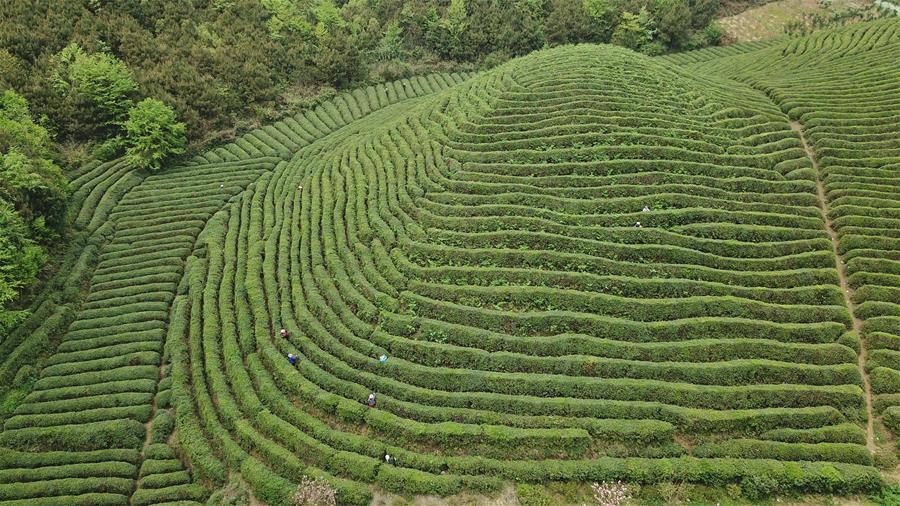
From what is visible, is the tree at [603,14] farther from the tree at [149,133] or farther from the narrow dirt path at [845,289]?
the tree at [149,133]

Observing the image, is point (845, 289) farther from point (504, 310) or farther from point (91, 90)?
point (91, 90)

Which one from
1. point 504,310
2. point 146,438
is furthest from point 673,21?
point 146,438

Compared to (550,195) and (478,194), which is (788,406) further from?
(478,194)

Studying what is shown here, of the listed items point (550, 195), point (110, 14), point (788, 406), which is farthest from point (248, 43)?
point (788, 406)

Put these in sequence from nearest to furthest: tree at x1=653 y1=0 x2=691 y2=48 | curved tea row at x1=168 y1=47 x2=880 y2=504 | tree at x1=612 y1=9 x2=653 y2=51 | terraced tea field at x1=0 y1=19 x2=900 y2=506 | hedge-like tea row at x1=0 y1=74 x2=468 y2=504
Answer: curved tea row at x1=168 y1=47 x2=880 y2=504 < terraced tea field at x1=0 y1=19 x2=900 y2=506 < hedge-like tea row at x1=0 y1=74 x2=468 y2=504 < tree at x1=612 y1=9 x2=653 y2=51 < tree at x1=653 y1=0 x2=691 y2=48

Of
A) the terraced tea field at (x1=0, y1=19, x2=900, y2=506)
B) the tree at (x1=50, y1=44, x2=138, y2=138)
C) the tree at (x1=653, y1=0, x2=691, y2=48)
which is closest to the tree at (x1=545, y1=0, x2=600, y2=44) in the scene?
the tree at (x1=653, y1=0, x2=691, y2=48)

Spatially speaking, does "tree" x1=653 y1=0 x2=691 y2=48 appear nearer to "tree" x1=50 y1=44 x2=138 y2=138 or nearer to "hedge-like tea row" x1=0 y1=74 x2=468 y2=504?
"hedge-like tea row" x1=0 y1=74 x2=468 y2=504

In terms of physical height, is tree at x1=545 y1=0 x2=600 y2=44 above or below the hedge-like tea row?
above
